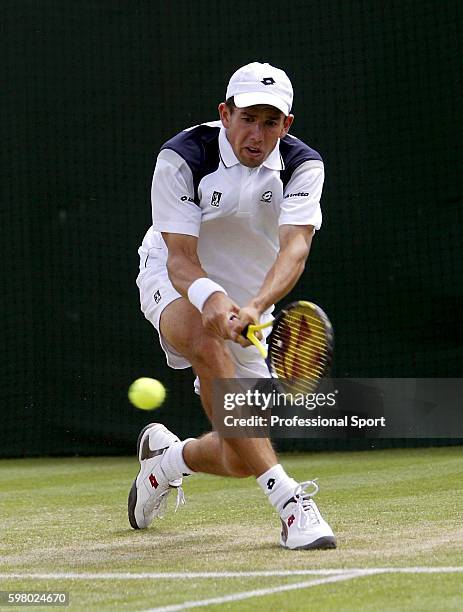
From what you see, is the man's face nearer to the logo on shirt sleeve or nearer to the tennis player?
the tennis player

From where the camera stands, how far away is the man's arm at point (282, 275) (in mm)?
3586

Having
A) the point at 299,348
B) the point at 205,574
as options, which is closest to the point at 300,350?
the point at 299,348

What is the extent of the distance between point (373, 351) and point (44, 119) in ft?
9.20

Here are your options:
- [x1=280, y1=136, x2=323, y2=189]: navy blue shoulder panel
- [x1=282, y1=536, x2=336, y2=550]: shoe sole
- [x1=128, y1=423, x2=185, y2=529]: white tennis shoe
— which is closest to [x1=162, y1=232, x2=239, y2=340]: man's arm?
[x1=280, y1=136, x2=323, y2=189]: navy blue shoulder panel

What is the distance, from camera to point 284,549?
3564mm

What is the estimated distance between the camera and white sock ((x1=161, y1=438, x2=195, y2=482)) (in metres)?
4.28

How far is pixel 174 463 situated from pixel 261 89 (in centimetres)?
138

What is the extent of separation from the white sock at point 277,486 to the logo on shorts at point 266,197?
93 centimetres

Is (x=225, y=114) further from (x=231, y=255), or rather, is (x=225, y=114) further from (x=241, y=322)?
(x=241, y=322)

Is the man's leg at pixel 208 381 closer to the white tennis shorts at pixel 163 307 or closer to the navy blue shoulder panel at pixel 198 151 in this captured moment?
the white tennis shorts at pixel 163 307

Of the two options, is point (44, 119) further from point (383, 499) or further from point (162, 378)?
point (383, 499)

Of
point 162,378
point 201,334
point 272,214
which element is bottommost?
point 162,378

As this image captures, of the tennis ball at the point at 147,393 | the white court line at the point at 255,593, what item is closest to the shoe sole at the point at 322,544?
the white court line at the point at 255,593

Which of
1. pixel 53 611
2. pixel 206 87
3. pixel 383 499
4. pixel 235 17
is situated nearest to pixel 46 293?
pixel 206 87
